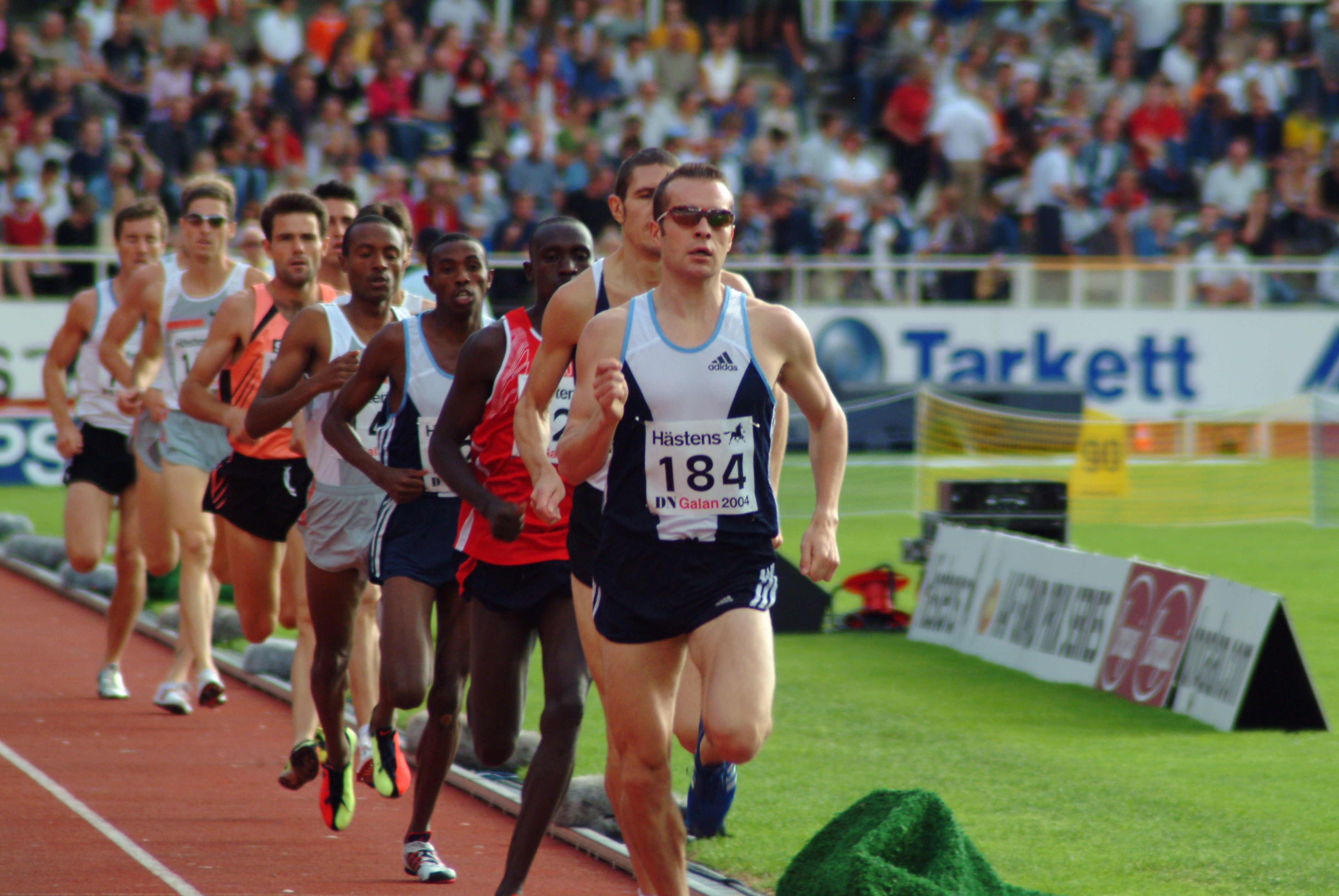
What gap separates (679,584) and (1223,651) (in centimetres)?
479

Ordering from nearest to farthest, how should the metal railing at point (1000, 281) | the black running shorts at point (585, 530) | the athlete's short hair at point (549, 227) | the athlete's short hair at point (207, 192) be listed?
the black running shorts at point (585, 530) → the athlete's short hair at point (549, 227) → the athlete's short hair at point (207, 192) → the metal railing at point (1000, 281)

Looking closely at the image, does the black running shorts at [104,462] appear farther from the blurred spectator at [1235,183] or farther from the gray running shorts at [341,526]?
the blurred spectator at [1235,183]

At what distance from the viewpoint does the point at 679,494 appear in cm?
482

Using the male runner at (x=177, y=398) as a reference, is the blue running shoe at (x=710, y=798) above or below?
below

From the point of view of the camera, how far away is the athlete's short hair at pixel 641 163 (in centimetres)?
571

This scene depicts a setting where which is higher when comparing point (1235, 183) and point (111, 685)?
point (1235, 183)

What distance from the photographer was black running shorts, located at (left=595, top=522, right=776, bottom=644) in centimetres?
479

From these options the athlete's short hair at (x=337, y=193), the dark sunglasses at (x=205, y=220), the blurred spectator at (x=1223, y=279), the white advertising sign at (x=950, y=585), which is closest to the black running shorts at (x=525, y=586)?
the athlete's short hair at (x=337, y=193)

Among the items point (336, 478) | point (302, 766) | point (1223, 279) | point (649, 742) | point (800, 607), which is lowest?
point (800, 607)

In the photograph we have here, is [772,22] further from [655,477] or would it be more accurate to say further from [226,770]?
[655,477]

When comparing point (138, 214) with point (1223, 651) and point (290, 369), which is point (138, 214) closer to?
point (290, 369)

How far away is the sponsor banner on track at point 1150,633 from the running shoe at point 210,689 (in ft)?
15.0

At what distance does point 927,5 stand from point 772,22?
2225 millimetres

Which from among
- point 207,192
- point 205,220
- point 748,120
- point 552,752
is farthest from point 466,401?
point 748,120
